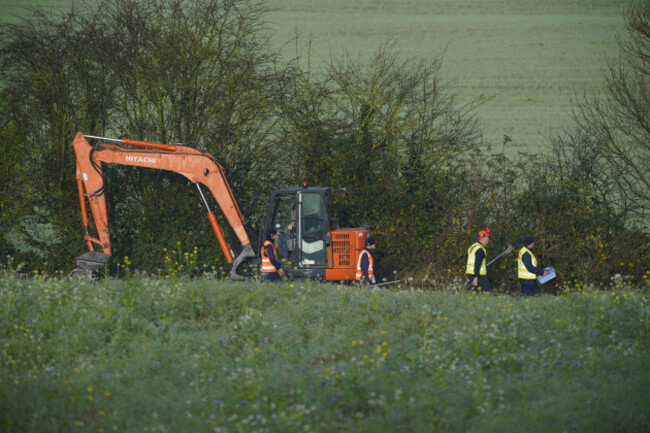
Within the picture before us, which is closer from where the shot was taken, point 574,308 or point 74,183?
point 574,308

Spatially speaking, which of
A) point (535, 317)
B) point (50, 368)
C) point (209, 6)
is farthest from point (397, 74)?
point (50, 368)

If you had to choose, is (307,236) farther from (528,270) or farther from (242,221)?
(528,270)

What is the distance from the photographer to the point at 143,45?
59.3 feet

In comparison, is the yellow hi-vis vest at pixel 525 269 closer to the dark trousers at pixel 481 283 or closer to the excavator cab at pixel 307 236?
the dark trousers at pixel 481 283

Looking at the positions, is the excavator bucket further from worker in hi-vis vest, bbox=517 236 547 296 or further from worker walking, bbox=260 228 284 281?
worker in hi-vis vest, bbox=517 236 547 296

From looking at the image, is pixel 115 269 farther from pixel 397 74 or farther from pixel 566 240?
pixel 566 240

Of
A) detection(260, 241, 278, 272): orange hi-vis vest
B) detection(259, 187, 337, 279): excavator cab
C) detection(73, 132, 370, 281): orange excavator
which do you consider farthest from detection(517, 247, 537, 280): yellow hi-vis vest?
detection(260, 241, 278, 272): orange hi-vis vest

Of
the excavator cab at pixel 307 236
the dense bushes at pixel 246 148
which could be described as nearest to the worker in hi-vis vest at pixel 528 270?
the dense bushes at pixel 246 148

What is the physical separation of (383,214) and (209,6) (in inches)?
282

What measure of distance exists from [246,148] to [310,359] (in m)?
10.3

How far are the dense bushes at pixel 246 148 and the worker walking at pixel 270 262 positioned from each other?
281 cm

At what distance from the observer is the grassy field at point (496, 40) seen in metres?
27.7

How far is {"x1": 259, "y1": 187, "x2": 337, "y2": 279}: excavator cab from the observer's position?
48.6 feet

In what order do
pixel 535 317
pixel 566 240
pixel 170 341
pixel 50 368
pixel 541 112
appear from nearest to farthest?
pixel 50 368
pixel 170 341
pixel 535 317
pixel 566 240
pixel 541 112
